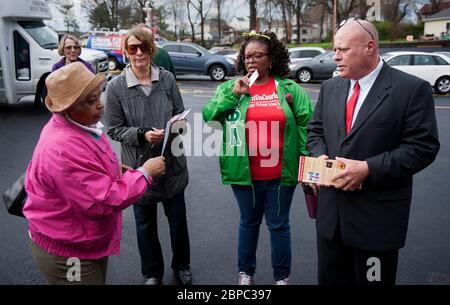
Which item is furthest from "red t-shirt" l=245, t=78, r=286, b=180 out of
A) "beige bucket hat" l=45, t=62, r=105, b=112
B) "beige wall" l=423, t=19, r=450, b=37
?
"beige wall" l=423, t=19, r=450, b=37

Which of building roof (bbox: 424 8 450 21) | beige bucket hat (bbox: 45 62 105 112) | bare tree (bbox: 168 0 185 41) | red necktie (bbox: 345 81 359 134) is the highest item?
bare tree (bbox: 168 0 185 41)

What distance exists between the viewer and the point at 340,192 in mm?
2469

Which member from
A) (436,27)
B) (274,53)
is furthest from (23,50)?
(436,27)

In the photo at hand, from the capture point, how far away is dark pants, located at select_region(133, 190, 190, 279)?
11.0 feet

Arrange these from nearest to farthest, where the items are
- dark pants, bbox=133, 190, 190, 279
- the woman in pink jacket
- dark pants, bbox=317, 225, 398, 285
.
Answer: the woman in pink jacket, dark pants, bbox=317, 225, 398, 285, dark pants, bbox=133, 190, 190, 279

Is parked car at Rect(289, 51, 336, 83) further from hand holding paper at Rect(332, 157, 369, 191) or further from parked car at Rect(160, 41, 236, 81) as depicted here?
hand holding paper at Rect(332, 157, 369, 191)

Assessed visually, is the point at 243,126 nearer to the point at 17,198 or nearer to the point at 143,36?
the point at 143,36

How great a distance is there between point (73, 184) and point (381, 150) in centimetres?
156

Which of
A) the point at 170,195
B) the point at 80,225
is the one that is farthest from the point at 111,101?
the point at 80,225

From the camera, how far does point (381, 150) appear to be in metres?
2.30

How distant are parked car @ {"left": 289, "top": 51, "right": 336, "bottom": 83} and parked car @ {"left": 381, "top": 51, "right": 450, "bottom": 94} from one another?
3.29 m

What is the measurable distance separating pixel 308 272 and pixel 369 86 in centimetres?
190

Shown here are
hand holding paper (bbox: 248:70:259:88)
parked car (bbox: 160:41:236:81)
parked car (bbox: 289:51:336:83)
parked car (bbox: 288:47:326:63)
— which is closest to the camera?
hand holding paper (bbox: 248:70:259:88)
